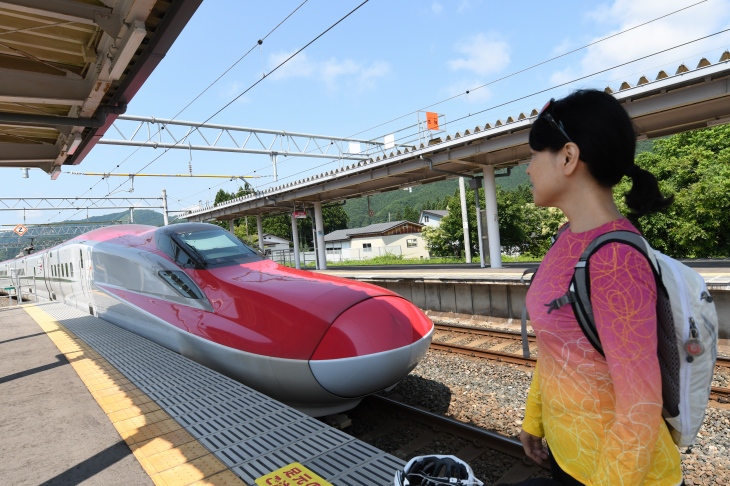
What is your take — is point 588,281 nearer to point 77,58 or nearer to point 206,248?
point 206,248

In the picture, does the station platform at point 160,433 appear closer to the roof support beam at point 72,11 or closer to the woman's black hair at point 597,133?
the woman's black hair at point 597,133

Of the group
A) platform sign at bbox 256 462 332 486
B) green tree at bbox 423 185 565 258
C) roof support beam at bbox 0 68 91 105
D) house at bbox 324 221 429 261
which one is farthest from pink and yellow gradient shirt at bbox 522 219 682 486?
house at bbox 324 221 429 261

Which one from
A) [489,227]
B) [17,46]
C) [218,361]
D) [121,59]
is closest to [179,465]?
[218,361]

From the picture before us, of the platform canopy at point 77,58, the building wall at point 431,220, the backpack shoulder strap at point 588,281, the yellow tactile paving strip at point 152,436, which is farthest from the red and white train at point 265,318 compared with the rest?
the building wall at point 431,220

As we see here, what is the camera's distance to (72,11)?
163 inches

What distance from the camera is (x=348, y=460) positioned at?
2.92 meters

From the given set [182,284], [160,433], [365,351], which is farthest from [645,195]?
[182,284]

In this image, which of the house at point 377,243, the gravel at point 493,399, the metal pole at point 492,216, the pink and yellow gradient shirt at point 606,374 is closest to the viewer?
the pink and yellow gradient shirt at point 606,374

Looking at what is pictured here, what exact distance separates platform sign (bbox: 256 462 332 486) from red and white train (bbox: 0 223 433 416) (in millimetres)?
1264

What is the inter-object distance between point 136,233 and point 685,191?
2623 cm

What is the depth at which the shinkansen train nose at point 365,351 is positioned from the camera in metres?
4.04

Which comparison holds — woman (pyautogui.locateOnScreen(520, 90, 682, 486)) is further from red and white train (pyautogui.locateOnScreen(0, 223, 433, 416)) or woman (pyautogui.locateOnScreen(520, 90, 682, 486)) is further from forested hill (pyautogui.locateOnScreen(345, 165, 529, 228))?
forested hill (pyautogui.locateOnScreen(345, 165, 529, 228))

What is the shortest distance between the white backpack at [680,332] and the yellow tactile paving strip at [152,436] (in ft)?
7.98

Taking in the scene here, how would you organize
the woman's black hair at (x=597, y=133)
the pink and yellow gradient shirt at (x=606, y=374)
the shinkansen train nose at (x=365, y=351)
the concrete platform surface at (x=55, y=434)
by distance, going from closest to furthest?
the pink and yellow gradient shirt at (x=606, y=374), the woman's black hair at (x=597, y=133), the concrete platform surface at (x=55, y=434), the shinkansen train nose at (x=365, y=351)
